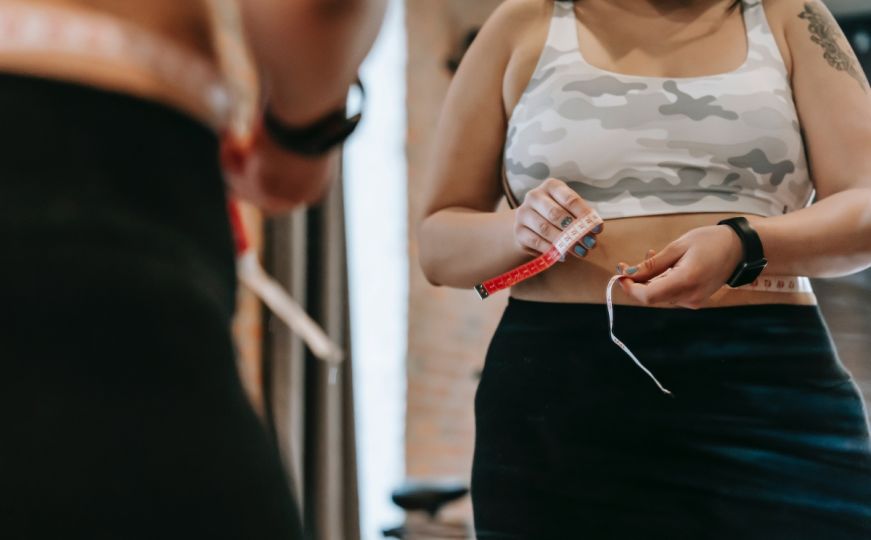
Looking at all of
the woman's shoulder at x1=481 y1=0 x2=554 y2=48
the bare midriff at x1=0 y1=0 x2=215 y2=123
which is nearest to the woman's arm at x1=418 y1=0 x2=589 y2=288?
the woman's shoulder at x1=481 y1=0 x2=554 y2=48

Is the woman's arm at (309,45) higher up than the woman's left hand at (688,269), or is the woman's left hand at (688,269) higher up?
the woman's arm at (309,45)

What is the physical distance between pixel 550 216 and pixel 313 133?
39cm

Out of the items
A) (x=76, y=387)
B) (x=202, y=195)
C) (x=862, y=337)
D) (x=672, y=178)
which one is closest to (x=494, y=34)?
(x=672, y=178)

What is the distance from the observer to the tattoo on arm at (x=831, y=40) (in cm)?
108

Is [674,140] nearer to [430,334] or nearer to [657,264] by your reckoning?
[657,264]

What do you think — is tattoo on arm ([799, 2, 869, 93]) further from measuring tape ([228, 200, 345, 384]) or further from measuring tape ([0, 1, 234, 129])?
measuring tape ([228, 200, 345, 384])

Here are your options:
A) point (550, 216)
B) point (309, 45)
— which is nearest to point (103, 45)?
point (309, 45)

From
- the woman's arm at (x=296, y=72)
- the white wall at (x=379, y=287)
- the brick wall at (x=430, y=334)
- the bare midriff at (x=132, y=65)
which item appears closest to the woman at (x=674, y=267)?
the woman's arm at (x=296, y=72)

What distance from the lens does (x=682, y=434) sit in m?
1.04

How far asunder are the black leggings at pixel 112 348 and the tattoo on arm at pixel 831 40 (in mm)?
835

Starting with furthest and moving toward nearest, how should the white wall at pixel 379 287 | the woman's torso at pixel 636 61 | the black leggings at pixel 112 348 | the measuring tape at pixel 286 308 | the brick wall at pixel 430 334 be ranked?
1. the white wall at pixel 379 287
2. the brick wall at pixel 430 334
3. the measuring tape at pixel 286 308
4. the woman's torso at pixel 636 61
5. the black leggings at pixel 112 348

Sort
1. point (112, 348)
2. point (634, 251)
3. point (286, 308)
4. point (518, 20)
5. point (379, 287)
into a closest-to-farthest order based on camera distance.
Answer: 1. point (112, 348)
2. point (634, 251)
3. point (518, 20)
4. point (286, 308)
5. point (379, 287)

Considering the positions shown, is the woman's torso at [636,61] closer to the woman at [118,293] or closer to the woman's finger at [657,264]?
the woman's finger at [657,264]

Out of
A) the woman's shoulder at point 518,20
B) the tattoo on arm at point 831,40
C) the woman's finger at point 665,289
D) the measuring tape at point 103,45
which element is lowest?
the woman's finger at point 665,289
